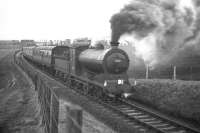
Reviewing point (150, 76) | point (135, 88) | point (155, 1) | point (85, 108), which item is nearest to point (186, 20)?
point (155, 1)

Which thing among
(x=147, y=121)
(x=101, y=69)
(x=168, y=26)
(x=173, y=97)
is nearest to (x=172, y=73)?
(x=168, y=26)

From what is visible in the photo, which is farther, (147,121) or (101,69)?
(101,69)

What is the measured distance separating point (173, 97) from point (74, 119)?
A: 902 cm

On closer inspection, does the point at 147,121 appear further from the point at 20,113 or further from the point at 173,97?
the point at 20,113

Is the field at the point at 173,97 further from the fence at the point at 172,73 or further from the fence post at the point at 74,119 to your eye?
the fence post at the point at 74,119

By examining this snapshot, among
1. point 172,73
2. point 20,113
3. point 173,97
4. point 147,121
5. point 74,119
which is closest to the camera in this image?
point 74,119

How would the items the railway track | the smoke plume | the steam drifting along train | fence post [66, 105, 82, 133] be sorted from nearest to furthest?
fence post [66, 105, 82, 133] → the railway track → the steam drifting along train → the smoke plume

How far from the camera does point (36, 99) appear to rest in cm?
1266

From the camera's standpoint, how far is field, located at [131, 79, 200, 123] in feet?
32.4

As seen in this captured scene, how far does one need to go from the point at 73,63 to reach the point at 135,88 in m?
4.21

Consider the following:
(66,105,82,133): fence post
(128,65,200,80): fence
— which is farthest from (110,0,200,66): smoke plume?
(66,105,82,133): fence post

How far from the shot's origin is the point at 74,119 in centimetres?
320

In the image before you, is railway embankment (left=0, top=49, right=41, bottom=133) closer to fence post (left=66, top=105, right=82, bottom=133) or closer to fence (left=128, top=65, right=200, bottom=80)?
fence post (left=66, top=105, right=82, bottom=133)

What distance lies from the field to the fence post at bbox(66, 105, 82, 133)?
721 centimetres
